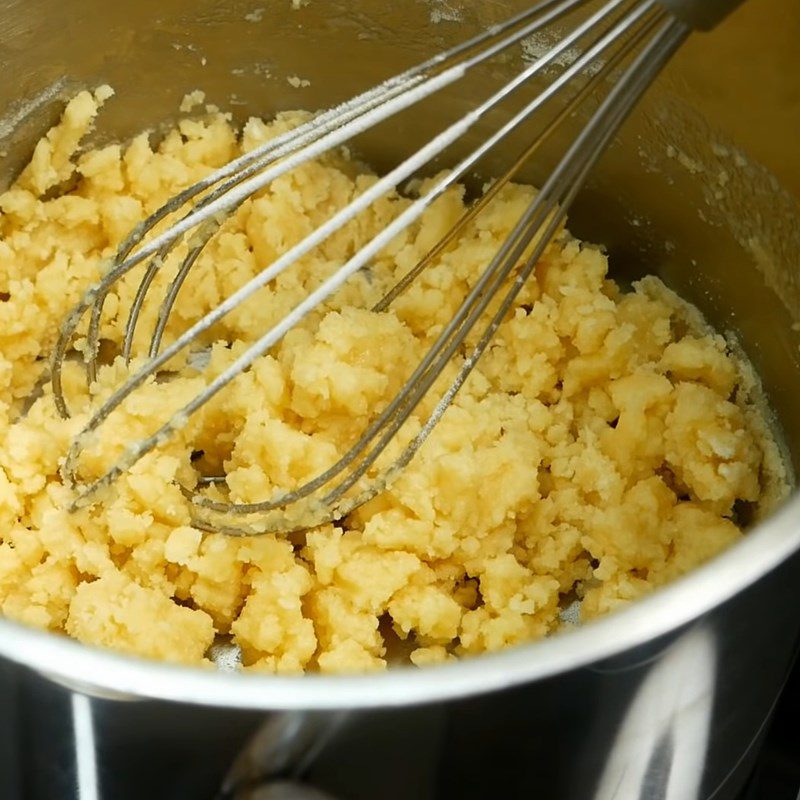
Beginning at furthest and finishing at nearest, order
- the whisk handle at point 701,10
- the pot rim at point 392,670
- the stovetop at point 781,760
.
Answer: the stovetop at point 781,760
the whisk handle at point 701,10
the pot rim at point 392,670

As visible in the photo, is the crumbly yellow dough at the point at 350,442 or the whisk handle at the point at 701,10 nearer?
→ the whisk handle at the point at 701,10

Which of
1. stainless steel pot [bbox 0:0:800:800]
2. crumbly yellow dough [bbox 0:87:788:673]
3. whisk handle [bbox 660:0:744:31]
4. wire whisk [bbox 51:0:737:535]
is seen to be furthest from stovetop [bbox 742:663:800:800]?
whisk handle [bbox 660:0:744:31]

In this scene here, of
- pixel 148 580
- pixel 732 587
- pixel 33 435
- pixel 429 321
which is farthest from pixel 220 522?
pixel 732 587

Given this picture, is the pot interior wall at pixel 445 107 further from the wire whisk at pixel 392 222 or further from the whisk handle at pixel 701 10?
the whisk handle at pixel 701 10

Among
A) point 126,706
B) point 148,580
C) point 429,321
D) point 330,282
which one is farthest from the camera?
point 429,321

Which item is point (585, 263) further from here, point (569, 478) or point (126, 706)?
point (126, 706)

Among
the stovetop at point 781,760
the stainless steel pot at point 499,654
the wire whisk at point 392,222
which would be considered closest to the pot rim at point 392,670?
the stainless steel pot at point 499,654

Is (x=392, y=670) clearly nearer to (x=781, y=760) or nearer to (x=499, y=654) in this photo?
(x=499, y=654)
